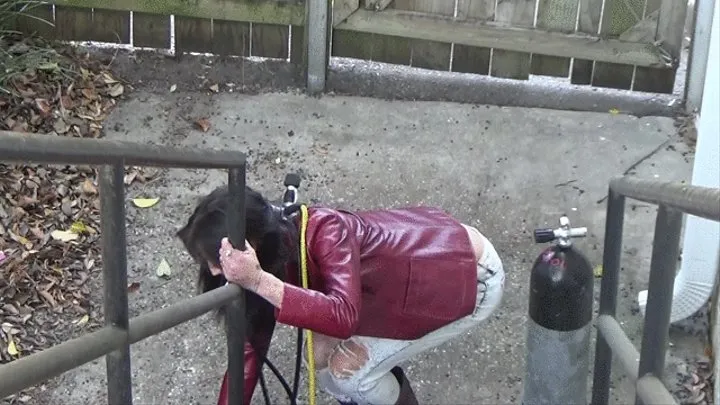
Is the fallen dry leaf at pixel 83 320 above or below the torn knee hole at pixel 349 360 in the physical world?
below

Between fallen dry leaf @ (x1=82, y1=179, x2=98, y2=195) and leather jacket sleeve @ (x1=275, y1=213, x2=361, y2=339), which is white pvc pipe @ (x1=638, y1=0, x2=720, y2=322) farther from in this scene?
fallen dry leaf @ (x1=82, y1=179, x2=98, y2=195)

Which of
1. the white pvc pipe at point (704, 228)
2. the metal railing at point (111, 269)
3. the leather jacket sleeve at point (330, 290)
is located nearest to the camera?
the metal railing at point (111, 269)

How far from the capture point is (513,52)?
505 centimetres

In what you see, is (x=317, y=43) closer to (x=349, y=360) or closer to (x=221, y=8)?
(x=221, y=8)

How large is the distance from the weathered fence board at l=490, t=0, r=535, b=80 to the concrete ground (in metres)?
0.21

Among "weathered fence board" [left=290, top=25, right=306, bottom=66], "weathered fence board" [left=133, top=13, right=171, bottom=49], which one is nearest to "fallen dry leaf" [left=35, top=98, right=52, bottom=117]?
"weathered fence board" [left=133, top=13, right=171, bottom=49]

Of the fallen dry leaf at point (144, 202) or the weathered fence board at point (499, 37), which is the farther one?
the weathered fence board at point (499, 37)

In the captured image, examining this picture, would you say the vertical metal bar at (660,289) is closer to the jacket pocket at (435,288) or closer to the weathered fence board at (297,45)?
the jacket pocket at (435,288)

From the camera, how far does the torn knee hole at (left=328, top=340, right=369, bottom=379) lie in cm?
292

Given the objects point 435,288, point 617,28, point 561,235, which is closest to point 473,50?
point 617,28

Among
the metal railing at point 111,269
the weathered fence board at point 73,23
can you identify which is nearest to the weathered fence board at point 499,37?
the weathered fence board at point 73,23

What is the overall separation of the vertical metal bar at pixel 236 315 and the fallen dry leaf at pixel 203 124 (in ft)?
7.50

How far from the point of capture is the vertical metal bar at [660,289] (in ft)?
5.58

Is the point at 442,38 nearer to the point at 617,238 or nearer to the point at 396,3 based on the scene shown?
the point at 396,3
